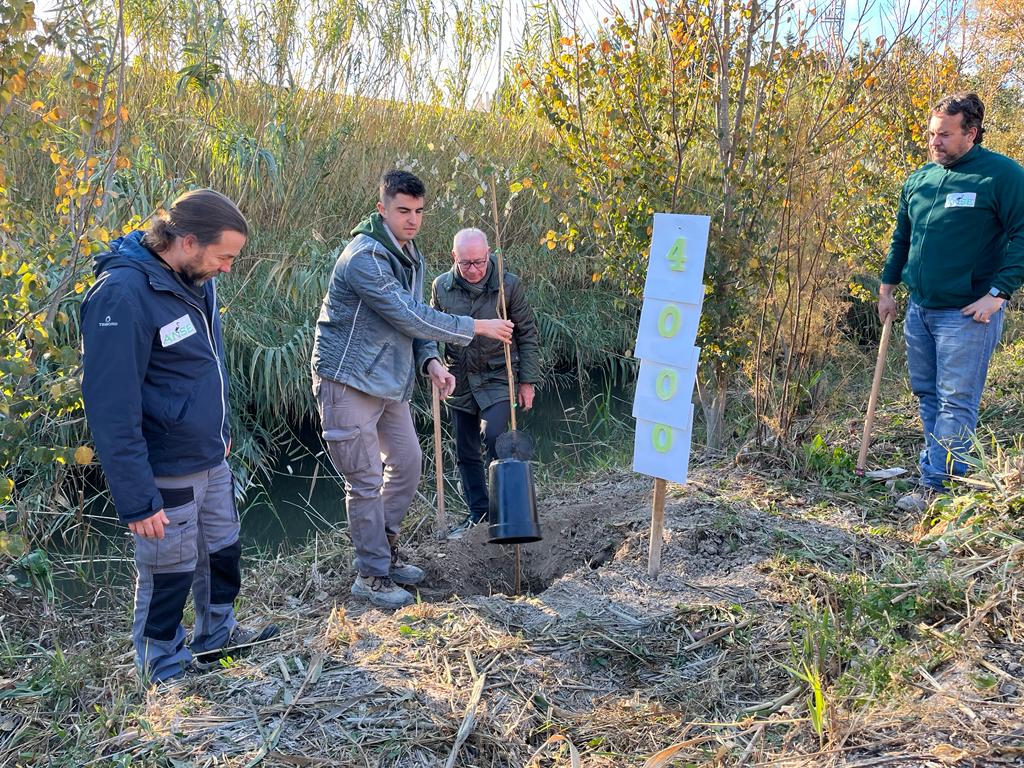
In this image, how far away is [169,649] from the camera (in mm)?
3078

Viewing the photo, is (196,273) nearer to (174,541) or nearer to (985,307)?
(174,541)

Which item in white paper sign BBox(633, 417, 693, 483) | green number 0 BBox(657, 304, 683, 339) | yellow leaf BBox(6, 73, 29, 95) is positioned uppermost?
yellow leaf BBox(6, 73, 29, 95)

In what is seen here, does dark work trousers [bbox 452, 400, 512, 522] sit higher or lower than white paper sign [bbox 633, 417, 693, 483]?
lower

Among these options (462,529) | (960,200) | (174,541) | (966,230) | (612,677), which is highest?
(960,200)

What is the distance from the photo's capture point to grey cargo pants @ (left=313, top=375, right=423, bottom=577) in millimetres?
3848

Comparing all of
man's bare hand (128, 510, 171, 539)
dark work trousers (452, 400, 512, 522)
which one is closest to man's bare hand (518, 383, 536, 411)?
dark work trousers (452, 400, 512, 522)

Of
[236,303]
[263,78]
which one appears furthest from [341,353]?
Result: [263,78]

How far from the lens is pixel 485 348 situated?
495 cm

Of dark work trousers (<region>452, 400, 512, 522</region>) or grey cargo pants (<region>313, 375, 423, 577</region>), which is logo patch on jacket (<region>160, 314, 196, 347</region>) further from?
dark work trousers (<region>452, 400, 512, 522</region>)

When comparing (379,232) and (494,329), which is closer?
(379,232)

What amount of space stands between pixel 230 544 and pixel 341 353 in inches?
37.4

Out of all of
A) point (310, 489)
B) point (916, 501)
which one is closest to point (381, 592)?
point (310, 489)

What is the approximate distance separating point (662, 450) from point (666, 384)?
0.86ft

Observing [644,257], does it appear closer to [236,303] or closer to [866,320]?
[236,303]
